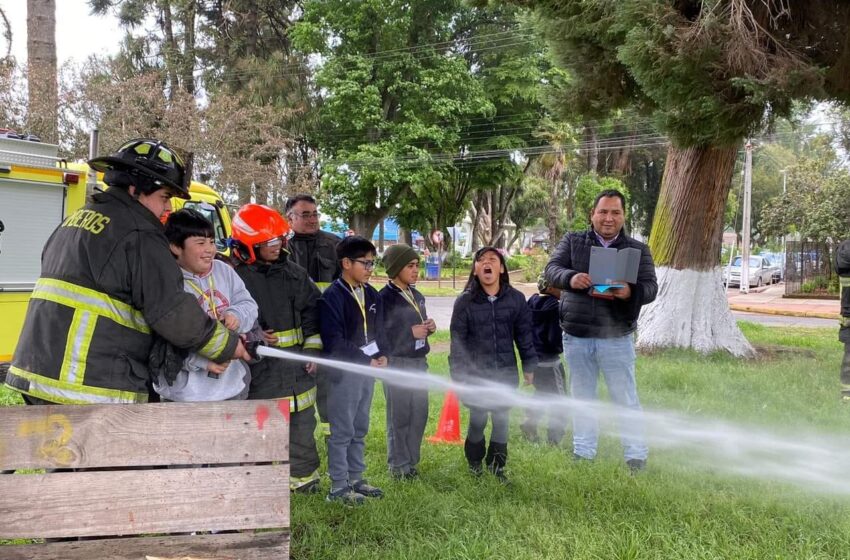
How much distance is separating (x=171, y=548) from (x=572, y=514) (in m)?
2.31

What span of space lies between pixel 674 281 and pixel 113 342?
8.24m

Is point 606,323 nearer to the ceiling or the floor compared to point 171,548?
nearer to the ceiling

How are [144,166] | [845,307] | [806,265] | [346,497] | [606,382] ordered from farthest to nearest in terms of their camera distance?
[806,265], [845,307], [606,382], [346,497], [144,166]

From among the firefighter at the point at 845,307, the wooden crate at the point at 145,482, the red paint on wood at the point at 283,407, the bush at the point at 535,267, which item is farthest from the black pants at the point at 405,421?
the bush at the point at 535,267

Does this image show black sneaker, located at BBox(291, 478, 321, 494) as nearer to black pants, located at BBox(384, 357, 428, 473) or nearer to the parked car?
black pants, located at BBox(384, 357, 428, 473)

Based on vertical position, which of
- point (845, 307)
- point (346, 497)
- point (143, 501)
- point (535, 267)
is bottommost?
point (346, 497)

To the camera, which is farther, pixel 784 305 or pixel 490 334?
pixel 784 305

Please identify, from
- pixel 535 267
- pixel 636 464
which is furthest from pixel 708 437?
pixel 535 267

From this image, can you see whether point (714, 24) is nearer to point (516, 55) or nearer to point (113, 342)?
point (113, 342)

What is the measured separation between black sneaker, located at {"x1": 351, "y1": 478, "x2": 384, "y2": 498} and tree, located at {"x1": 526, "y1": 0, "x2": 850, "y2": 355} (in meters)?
4.90

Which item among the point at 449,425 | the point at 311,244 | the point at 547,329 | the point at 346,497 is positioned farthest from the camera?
the point at 449,425

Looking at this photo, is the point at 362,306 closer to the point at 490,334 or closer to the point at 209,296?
the point at 490,334

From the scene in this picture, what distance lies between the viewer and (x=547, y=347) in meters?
5.46

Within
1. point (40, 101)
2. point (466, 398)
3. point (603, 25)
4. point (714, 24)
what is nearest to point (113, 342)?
point (466, 398)
